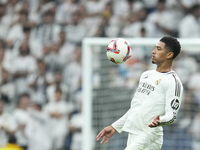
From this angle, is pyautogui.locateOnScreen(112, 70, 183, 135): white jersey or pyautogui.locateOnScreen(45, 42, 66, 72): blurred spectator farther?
pyautogui.locateOnScreen(45, 42, 66, 72): blurred spectator

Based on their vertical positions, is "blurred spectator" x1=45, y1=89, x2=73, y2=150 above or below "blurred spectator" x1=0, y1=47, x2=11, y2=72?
below

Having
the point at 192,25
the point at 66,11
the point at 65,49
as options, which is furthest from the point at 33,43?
the point at 192,25

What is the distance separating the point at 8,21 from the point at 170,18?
5.24m

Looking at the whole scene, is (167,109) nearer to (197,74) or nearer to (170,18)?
(197,74)

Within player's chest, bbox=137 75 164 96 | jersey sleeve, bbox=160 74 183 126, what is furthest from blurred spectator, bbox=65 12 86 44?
jersey sleeve, bbox=160 74 183 126

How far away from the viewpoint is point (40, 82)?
10.1 meters

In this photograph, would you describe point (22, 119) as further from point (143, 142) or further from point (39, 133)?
point (143, 142)

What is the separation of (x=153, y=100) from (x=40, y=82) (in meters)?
6.21

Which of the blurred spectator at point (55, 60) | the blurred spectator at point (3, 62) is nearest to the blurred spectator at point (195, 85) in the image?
the blurred spectator at point (55, 60)

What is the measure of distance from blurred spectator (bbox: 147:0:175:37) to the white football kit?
5.33m

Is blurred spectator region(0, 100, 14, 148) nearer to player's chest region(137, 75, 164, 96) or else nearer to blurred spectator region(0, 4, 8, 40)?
blurred spectator region(0, 4, 8, 40)

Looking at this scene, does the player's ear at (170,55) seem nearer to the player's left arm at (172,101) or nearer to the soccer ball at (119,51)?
the player's left arm at (172,101)

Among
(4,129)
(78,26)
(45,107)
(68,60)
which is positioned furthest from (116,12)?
(4,129)

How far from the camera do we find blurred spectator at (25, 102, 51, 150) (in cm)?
934
